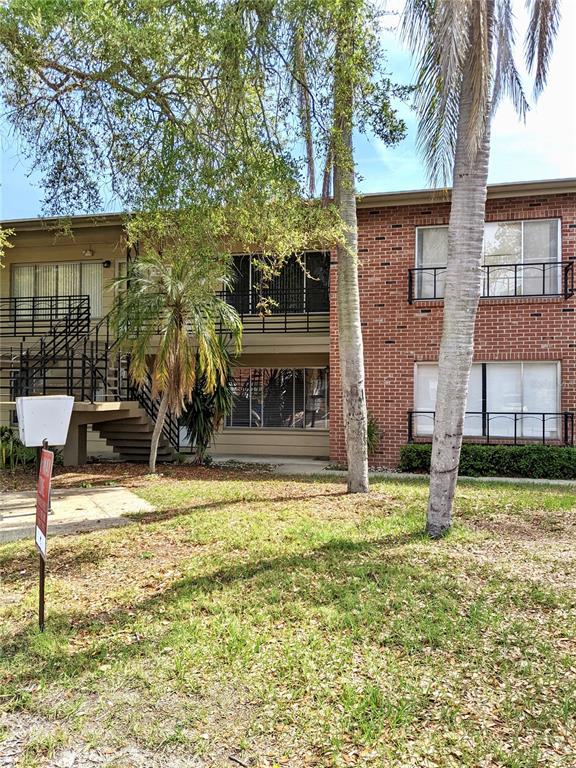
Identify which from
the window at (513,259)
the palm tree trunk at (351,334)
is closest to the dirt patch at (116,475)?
the palm tree trunk at (351,334)

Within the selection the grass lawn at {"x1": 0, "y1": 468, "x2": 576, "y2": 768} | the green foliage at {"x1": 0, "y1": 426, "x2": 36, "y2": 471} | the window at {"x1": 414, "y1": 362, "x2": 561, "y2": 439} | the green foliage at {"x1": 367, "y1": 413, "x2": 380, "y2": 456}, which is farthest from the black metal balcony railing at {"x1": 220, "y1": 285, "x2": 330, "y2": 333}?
the grass lawn at {"x1": 0, "y1": 468, "x2": 576, "y2": 768}

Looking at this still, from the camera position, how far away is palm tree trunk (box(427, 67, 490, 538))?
239 inches

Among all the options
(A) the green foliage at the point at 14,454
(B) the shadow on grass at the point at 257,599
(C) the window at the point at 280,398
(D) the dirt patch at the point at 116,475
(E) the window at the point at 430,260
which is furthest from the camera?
(C) the window at the point at 280,398

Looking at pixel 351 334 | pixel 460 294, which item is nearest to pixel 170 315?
pixel 351 334

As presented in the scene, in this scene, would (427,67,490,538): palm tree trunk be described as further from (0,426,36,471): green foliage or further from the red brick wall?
(0,426,36,471): green foliage

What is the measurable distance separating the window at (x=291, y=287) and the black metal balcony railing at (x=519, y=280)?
8.83ft

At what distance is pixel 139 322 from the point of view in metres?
9.78

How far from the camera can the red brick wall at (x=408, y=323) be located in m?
11.7

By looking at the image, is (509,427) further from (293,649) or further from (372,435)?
(293,649)

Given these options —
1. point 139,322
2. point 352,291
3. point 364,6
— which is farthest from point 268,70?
point 139,322

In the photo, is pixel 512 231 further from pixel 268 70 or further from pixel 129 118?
pixel 129 118

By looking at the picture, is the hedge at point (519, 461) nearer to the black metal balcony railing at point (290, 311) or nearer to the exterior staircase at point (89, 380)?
the black metal balcony railing at point (290, 311)

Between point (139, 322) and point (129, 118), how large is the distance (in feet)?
12.2

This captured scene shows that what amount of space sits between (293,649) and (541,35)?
8116 millimetres
